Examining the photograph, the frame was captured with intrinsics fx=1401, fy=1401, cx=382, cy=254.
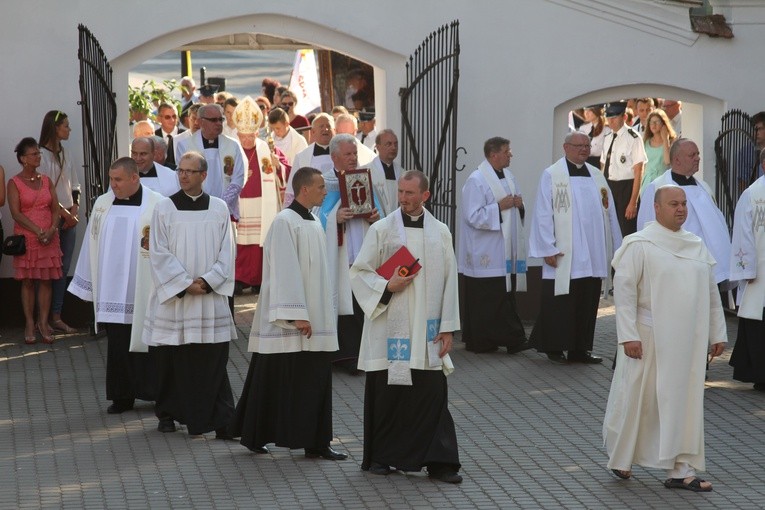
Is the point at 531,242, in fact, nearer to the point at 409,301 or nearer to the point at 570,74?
the point at 570,74

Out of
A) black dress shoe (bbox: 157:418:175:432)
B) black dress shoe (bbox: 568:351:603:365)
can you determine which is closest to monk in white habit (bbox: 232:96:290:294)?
black dress shoe (bbox: 568:351:603:365)

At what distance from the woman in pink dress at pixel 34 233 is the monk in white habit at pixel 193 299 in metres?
3.85

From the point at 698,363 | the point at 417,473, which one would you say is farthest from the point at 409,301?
the point at 698,363

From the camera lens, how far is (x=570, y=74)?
46.7 feet

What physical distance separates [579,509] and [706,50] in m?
7.87

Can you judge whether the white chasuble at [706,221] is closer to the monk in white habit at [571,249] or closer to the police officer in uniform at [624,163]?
the monk in white habit at [571,249]

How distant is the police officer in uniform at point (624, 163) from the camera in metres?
17.0

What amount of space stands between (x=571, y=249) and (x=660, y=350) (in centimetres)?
409

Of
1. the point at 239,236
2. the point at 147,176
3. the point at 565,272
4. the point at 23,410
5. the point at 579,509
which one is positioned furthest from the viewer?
the point at 239,236

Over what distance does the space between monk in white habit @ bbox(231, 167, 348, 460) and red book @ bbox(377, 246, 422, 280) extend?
684mm

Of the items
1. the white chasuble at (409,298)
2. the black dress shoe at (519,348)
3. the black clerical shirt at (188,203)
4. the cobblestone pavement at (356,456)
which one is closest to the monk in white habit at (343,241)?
the cobblestone pavement at (356,456)

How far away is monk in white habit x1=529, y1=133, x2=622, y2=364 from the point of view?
12172 millimetres

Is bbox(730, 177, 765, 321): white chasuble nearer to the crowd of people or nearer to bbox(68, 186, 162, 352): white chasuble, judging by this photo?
the crowd of people

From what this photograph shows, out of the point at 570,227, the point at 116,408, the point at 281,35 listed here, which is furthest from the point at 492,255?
the point at 116,408
